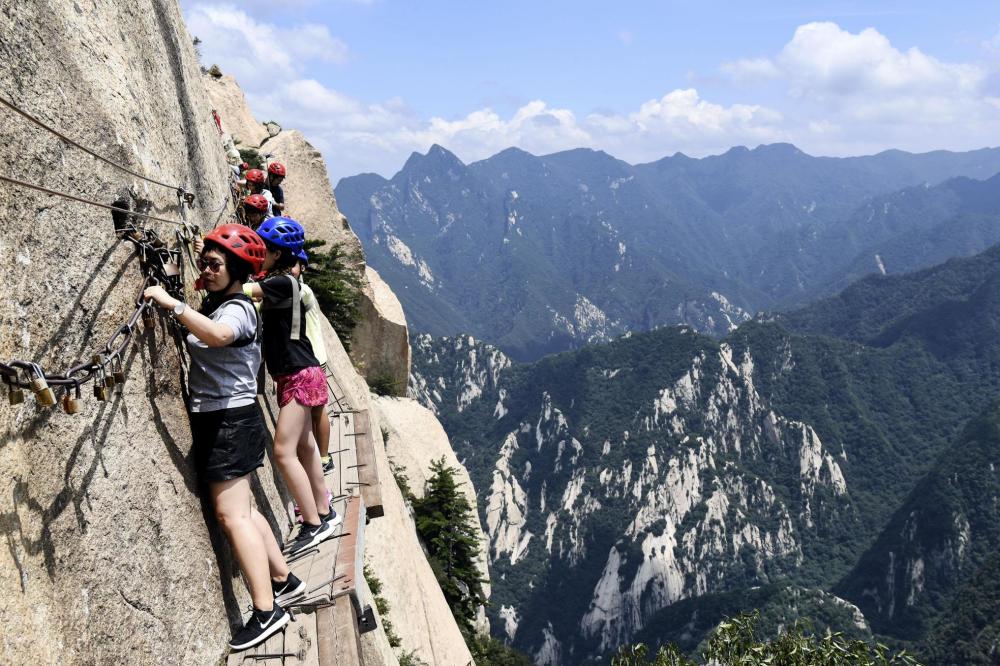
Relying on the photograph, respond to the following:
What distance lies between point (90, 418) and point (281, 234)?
9.59ft

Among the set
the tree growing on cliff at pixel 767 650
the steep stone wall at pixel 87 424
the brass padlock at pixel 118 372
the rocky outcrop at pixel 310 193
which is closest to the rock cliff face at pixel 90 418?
the steep stone wall at pixel 87 424

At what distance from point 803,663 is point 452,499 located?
16135mm

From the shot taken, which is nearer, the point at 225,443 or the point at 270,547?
the point at 225,443

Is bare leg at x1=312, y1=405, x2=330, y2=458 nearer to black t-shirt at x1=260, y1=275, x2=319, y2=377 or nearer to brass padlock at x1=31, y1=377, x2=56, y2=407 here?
black t-shirt at x1=260, y1=275, x2=319, y2=377

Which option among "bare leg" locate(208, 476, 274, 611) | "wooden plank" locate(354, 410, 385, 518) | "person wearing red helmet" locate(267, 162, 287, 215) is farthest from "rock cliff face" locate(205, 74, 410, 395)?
"bare leg" locate(208, 476, 274, 611)

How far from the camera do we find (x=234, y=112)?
28.7 metres

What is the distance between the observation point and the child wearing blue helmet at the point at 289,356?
6.71m

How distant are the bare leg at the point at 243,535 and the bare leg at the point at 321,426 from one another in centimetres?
187

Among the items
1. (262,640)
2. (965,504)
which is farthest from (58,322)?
(965,504)

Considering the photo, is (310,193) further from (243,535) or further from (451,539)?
(243,535)

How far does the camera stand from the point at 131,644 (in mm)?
4621

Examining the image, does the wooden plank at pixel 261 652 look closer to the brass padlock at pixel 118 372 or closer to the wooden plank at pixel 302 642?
the wooden plank at pixel 302 642

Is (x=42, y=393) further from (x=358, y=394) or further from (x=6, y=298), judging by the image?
(x=358, y=394)

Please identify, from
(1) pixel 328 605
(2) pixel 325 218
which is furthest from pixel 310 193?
(1) pixel 328 605
